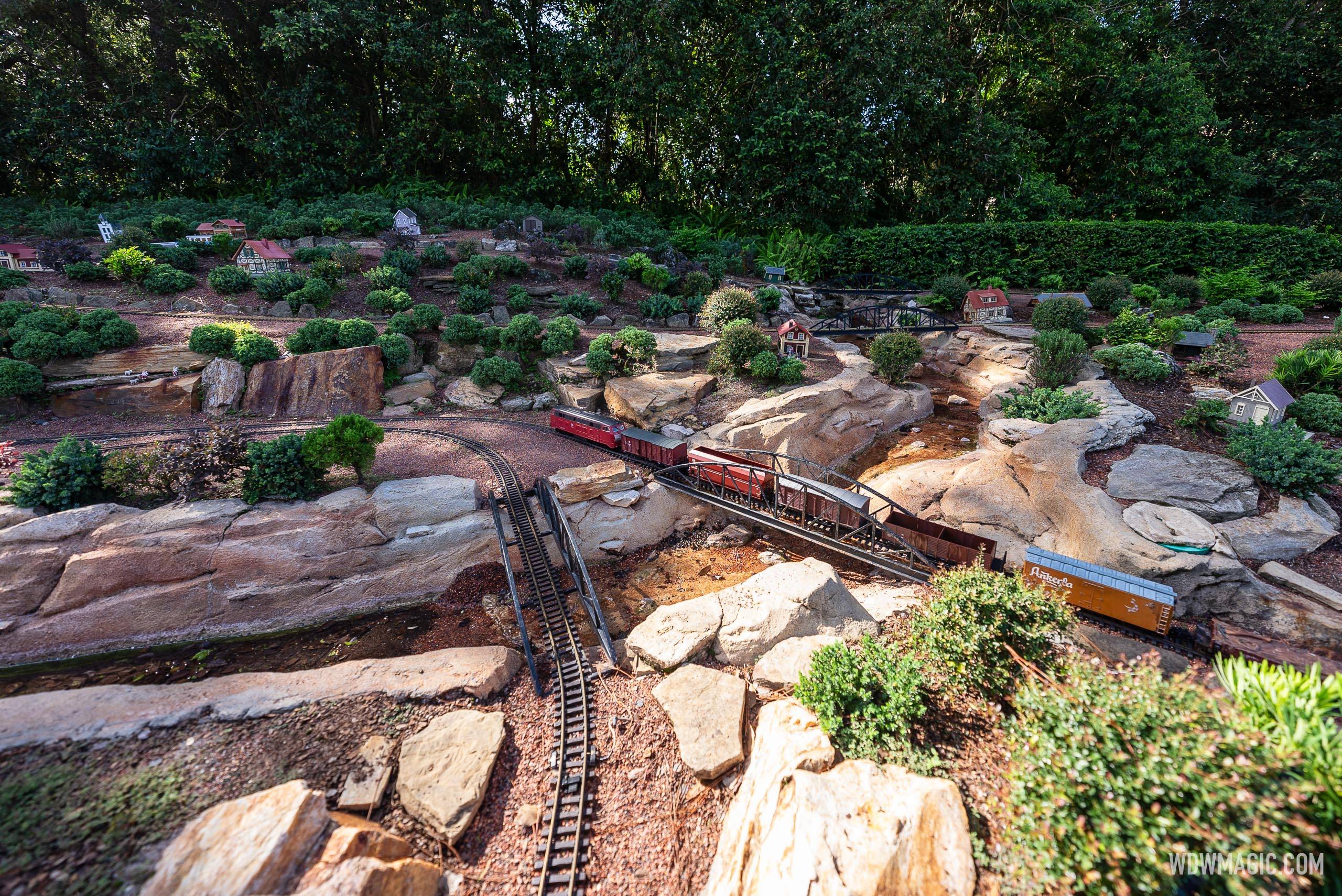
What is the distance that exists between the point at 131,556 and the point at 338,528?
5.17 metres

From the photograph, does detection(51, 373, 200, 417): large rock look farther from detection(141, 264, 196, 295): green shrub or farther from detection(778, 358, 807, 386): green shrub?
detection(778, 358, 807, 386): green shrub

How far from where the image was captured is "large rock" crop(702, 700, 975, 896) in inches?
270

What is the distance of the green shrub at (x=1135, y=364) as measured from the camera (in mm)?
22797

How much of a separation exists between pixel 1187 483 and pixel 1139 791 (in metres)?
15.2

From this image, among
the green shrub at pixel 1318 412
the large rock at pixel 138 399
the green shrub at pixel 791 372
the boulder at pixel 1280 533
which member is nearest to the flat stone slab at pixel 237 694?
the large rock at pixel 138 399

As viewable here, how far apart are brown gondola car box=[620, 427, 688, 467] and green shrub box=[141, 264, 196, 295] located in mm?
26991

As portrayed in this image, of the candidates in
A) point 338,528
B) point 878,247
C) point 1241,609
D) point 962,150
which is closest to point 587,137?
point 878,247

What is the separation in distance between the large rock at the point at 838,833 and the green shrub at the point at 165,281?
37.4 meters

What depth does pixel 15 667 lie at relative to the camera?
14219mm

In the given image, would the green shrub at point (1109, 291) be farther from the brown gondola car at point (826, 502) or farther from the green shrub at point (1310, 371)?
the brown gondola car at point (826, 502)

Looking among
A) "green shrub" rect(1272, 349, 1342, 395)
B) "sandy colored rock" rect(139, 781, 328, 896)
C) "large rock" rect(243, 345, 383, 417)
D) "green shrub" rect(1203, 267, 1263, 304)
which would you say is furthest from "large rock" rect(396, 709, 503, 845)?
"green shrub" rect(1203, 267, 1263, 304)

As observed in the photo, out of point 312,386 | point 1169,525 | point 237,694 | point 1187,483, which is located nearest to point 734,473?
point 1169,525

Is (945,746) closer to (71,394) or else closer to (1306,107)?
(71,394)

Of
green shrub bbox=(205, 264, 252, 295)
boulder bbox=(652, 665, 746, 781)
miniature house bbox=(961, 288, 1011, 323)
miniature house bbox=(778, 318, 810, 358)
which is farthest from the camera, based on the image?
miniature house bbox=(961, 288, 1011, 323)
